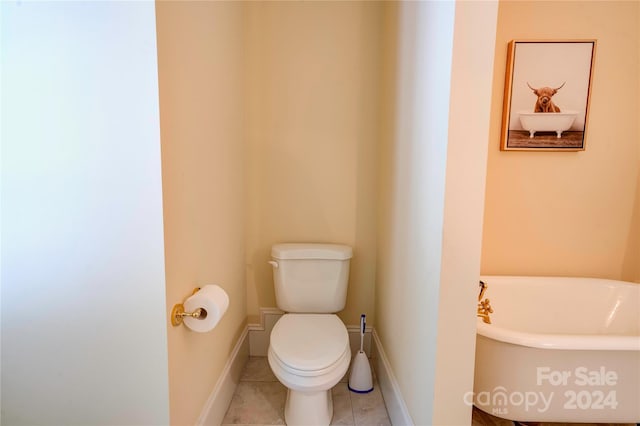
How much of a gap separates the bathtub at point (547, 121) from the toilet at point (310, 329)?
1.28 meters

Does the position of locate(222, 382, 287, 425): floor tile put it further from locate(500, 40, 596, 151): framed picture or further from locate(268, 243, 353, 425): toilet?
locate(500, 40, 596, 151): framed picture

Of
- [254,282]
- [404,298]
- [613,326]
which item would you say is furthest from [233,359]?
[613,326]

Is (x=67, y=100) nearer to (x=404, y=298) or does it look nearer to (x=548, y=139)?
(x=404, y=298)

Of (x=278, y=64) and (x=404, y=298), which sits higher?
(x=278, y=64)

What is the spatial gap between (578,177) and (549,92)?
54 cm

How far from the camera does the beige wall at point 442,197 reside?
1010 mm

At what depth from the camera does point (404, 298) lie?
1.51 metres

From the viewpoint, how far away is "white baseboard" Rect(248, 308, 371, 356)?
2.19 meters

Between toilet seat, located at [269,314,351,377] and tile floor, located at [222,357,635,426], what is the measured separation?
385 mm

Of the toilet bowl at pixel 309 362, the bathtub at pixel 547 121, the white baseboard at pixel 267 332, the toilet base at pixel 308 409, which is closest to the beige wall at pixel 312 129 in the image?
the white baseboard at pixel 267 332

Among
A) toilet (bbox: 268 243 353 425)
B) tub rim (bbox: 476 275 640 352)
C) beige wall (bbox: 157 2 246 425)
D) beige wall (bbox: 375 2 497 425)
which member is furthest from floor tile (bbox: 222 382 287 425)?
tub rim (bbox: 476 275 640 352)

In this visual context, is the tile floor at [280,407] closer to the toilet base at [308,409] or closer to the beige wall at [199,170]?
the toilet base at [308,409]

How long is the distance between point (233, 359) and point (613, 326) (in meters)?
2.13

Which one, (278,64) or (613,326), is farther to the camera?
(278,64)
